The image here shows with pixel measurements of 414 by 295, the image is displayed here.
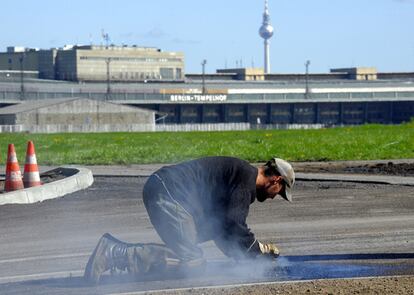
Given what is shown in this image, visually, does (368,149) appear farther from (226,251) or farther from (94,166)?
(226,251)

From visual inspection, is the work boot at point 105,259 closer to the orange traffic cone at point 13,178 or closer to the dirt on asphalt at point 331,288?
the dirt on asphalt at point 331,288

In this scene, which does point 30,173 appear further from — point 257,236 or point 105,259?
point 105,259

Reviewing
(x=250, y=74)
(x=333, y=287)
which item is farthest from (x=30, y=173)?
(x=250, y=74)

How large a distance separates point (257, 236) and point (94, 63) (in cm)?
12847

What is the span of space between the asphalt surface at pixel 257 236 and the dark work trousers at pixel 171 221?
0.26 meters

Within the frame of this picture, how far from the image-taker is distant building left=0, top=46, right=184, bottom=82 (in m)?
136

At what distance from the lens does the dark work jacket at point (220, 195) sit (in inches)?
343

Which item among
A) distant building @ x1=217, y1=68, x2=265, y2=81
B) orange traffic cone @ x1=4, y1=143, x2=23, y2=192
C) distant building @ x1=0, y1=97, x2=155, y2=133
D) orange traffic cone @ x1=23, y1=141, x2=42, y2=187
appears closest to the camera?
orange traffic cone @ x1=4, y1=143, x2=23, y2=192

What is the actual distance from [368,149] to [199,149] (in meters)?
5.54

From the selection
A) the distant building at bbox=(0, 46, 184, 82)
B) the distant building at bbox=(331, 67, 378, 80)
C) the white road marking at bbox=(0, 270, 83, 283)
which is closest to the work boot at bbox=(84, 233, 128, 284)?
the white road marking at bbox=(0, 270, 83, 283)

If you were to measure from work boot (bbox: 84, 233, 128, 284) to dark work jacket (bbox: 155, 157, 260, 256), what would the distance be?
67 cm

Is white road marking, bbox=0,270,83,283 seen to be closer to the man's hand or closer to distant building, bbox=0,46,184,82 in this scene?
the man's hand

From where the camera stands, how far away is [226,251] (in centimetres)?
904

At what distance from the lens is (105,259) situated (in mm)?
8828
